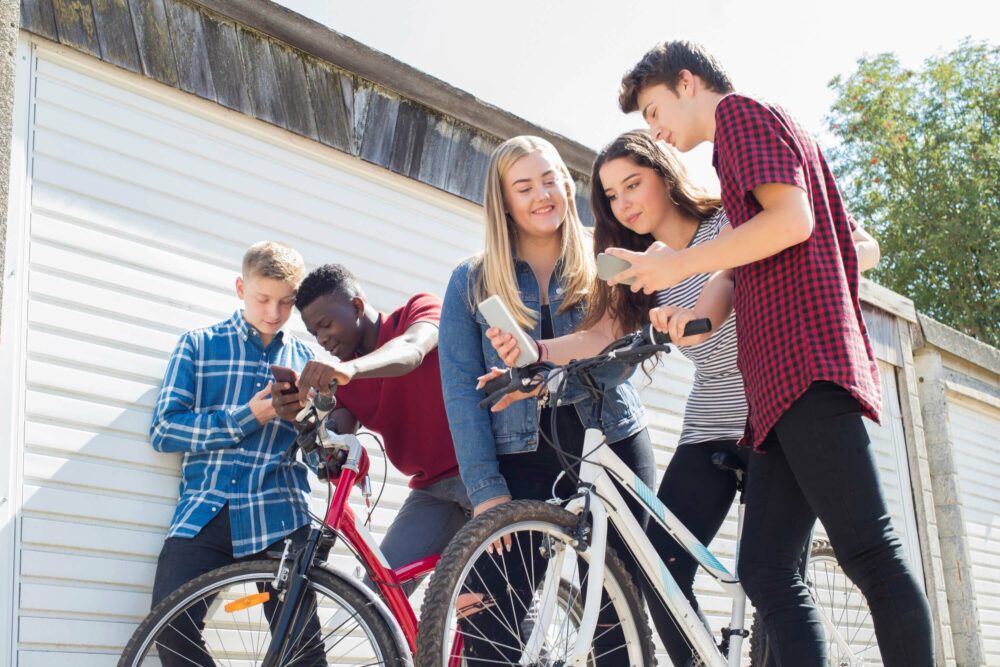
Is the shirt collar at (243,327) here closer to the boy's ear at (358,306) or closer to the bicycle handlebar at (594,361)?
the boy's ear at (358,306)

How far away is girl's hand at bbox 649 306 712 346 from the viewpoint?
8.27ft

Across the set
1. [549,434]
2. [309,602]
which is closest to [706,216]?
[549,434]

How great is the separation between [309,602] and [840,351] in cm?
150

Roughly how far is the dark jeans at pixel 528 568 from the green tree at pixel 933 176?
1787cm

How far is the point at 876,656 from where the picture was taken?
6.03 m

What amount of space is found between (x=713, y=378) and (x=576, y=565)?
863 millimetres

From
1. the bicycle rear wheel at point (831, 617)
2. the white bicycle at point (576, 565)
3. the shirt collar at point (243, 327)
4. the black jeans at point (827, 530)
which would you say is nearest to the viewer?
the black jeans at point (827, 530)

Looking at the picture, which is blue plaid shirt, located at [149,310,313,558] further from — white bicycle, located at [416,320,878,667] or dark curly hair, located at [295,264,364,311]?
white bicycle, located at [416,320,878,667]

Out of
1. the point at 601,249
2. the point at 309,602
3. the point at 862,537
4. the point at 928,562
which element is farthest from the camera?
the point at 928,562

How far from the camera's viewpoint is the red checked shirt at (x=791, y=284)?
7.47ft

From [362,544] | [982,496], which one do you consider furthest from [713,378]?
[982,496]

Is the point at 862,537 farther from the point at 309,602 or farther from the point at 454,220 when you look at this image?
the point at 454,220

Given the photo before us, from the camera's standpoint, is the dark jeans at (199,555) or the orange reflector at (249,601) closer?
the orange reflector at (249,601)

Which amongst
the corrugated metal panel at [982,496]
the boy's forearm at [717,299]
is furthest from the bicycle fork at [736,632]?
the corrugated metal panel at [982,496]
